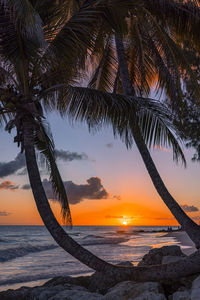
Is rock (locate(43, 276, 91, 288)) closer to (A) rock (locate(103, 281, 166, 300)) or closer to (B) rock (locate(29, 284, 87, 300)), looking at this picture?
(B) rock (locate(29, 284, 87, 300))

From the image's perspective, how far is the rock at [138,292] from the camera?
16.4ft

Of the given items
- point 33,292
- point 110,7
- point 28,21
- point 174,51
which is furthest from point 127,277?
point 174,51

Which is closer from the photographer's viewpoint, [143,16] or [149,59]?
[143,16]

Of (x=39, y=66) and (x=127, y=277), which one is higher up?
(x=39, y=66)

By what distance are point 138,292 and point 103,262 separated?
0.99m

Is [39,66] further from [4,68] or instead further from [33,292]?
[33,292]

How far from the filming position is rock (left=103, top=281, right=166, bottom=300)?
5004mm

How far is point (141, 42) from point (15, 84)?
4.47 metres

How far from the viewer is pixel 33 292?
20.3 feet

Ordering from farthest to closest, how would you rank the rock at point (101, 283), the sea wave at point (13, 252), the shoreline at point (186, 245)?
the sea wave at point (13, 252), the shoreline at point (186, 245), the rock at point (101, 283)

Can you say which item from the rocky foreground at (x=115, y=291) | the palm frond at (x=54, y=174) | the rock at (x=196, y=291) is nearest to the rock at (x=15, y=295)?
the rocky foreground at (x=115, y=291)

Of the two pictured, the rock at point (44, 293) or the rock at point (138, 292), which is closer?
the rock at point (138, 292)

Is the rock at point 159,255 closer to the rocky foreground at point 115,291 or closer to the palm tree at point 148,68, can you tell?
the rocky foreground at point 115,291

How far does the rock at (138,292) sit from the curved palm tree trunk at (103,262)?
434 mm
